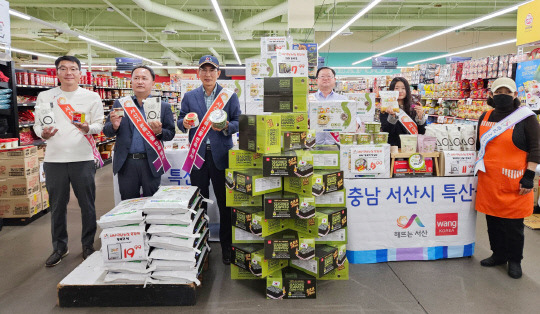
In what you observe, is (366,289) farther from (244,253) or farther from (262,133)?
(262,133)

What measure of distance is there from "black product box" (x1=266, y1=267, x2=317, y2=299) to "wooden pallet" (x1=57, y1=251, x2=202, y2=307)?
1.97 feet

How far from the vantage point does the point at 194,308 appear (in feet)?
9.27

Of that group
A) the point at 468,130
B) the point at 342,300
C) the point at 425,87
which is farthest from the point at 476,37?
the point at 342,300

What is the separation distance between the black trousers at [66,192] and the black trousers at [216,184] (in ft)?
3.36

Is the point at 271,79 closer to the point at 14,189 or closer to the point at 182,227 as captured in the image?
the point at 182,227

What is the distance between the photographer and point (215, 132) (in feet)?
11.1

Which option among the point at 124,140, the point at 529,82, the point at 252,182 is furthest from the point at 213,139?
the point at 529,82

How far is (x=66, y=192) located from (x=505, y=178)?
3.99 meters

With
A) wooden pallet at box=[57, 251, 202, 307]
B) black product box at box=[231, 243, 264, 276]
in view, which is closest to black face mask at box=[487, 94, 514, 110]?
black product box at box=[231, 243, 264, 276]

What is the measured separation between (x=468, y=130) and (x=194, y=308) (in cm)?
302

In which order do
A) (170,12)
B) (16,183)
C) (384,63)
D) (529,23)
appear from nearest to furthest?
(16,183) < (529,23) < (170,12) < (384,63)

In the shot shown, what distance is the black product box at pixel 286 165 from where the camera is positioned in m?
2.89

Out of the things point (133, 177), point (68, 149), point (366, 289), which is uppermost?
point (68, 149)

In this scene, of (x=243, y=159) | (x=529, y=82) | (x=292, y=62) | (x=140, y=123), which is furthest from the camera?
(x=529, y=82)
